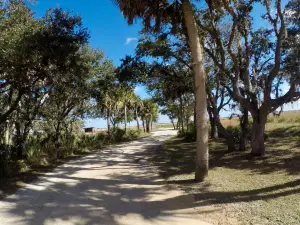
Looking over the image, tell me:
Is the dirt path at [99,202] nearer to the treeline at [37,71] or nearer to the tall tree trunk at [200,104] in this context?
the tall tree trunk at [200,104]

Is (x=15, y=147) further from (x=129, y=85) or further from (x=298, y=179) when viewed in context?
(x=298, y=179)

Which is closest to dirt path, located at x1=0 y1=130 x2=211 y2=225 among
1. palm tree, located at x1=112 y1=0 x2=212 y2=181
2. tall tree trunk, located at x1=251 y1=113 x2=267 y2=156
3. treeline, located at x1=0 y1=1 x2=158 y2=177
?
palm tree, located at x1=112 y1=0 x2=212 y2=181

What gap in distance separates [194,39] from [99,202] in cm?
554

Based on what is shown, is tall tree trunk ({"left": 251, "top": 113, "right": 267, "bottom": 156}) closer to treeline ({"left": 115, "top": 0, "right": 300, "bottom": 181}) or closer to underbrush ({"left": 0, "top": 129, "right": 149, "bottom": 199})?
treeline ({"left": 115, "top": 0, "right": 300, "bottom": 181})

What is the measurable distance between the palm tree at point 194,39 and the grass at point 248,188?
876mm

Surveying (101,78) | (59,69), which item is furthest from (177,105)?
(59,69)

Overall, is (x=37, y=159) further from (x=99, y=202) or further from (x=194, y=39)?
(x=194, y=39)

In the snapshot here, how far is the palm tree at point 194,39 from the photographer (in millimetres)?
8523

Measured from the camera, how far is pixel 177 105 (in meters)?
39.7

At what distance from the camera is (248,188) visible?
7.44m

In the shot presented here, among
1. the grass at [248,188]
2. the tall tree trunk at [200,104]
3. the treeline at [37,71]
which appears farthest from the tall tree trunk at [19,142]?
the tall tree trunk at [200,104]

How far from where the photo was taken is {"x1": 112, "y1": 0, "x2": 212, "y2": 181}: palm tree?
28.0 ft

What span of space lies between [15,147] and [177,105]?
27.5 m

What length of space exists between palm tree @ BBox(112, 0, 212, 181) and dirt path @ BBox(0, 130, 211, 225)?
1.46 meters
